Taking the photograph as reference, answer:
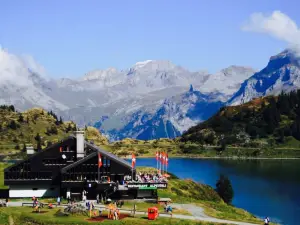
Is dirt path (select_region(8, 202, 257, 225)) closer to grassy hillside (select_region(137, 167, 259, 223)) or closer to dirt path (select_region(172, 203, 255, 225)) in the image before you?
dirt path (select_region(172, 203, 255, 225))

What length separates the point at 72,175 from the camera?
327 ft

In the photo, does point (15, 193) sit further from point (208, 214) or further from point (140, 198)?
point (208, 214)

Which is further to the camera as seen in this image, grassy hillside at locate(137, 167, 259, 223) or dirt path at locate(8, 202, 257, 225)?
grassy hillside at locate(137, 167, 259, 223)

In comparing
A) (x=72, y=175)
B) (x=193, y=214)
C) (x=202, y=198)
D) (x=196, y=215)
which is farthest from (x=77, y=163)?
(x=202, y=198)

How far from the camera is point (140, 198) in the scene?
313ft

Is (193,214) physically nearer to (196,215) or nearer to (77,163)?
(196,215)

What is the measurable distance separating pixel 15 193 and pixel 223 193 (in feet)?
205

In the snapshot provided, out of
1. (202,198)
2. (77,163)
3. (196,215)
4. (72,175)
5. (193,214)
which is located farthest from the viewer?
(202,198)

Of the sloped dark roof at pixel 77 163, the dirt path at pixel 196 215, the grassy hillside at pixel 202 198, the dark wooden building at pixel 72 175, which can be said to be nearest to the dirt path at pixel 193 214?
the dirt path at pixel 196 215

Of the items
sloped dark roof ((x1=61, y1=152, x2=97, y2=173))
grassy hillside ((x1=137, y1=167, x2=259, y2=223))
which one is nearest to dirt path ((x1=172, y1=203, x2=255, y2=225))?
grassy hillside ((x1=137, y1=167, x2=259, y2=223))

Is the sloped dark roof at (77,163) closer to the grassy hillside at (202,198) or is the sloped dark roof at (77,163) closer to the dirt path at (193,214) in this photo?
the dirt path at (193,214)

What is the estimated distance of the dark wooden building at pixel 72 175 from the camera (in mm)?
97062

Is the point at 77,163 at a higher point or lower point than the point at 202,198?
higher

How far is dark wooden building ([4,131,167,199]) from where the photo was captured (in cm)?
9706
